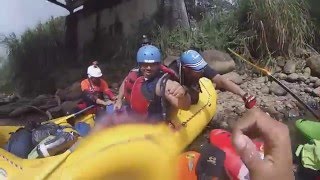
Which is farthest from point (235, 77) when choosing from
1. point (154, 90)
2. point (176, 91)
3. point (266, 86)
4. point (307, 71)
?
point (176, 91)

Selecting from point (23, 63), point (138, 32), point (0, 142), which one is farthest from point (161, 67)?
point (23, 63)

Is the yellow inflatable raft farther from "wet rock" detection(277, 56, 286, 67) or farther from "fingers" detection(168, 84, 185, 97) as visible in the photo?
"wet rock" detection(277, 56, 286, 67)

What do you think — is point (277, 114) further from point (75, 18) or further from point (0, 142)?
point (75, 18)

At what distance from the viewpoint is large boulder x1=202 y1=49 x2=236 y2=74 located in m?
9.44

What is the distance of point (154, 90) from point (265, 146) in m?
2.73

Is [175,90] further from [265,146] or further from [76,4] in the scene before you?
[76,4]

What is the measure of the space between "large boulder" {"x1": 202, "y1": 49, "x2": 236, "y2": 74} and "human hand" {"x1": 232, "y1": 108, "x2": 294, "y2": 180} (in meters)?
7.85

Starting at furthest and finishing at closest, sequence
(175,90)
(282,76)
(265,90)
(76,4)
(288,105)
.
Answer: (76,4)
(282,76)
(265,90)
(288,105)
(175,90)

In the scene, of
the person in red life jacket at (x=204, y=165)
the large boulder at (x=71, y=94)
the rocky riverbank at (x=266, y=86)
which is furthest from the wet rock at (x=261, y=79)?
the person in red life jacket at (x=204, y=165)

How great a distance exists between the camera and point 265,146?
5.01 ft

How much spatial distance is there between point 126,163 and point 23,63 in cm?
1423

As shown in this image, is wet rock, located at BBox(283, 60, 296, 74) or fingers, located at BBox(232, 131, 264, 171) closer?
fingers, located at BBox(232, 131, 264, 171)

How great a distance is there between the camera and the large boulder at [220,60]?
944 cm

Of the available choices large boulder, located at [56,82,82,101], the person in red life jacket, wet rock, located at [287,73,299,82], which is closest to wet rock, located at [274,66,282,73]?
wet rock, located at [287,73,299,82]
